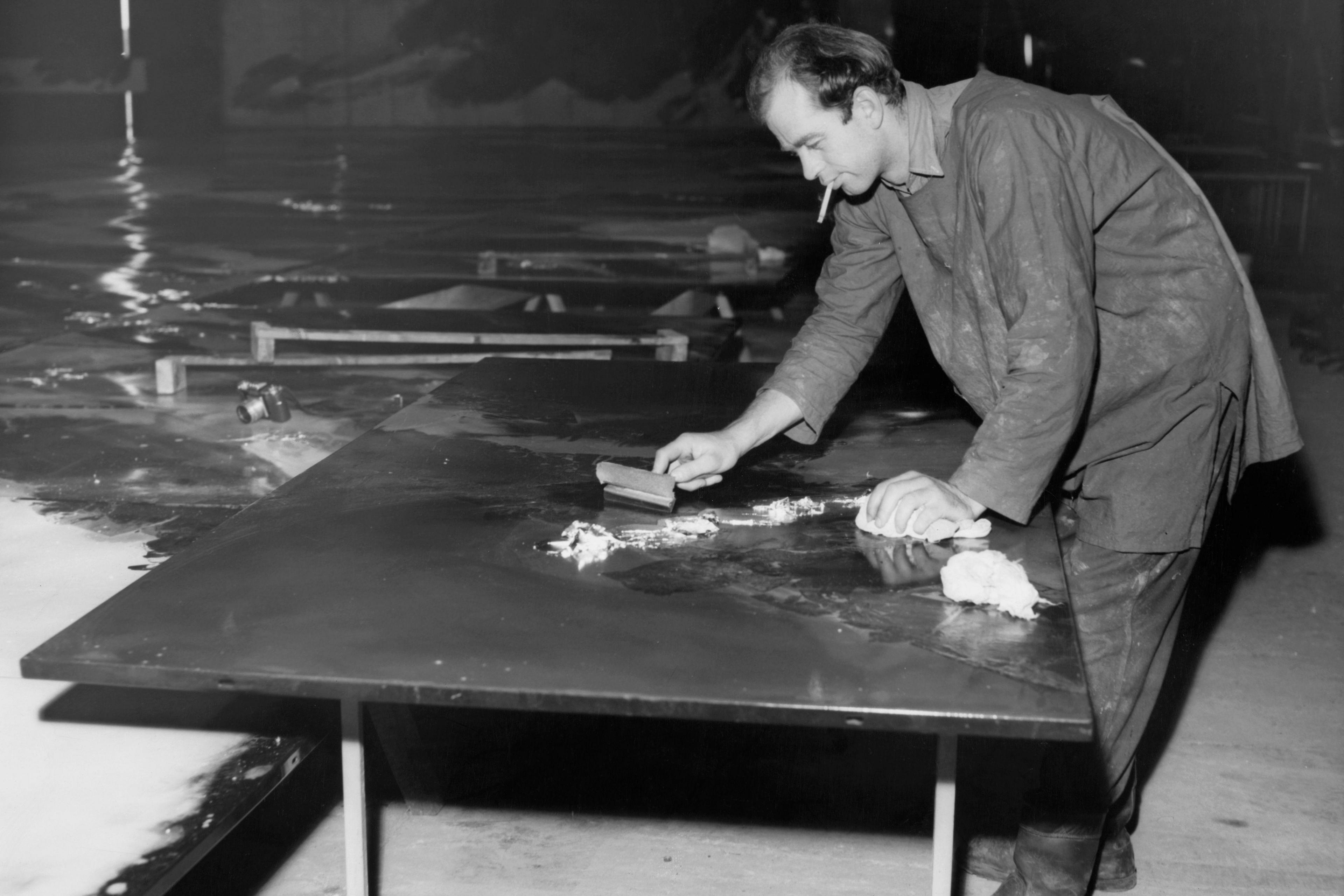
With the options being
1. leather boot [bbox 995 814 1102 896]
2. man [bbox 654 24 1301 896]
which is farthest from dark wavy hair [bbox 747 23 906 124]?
leather boot [bbox 995 814 1102 896]

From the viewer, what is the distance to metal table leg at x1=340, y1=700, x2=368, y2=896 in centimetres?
173

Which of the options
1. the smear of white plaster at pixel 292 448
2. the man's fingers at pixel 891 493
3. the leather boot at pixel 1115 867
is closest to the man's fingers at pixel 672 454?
the man's fingers at pixel 891 493

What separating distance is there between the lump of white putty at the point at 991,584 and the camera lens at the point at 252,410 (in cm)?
279

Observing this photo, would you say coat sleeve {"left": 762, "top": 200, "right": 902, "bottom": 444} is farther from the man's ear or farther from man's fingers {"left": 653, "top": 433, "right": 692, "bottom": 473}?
the man's ear

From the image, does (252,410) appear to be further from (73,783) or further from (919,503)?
(919,503)

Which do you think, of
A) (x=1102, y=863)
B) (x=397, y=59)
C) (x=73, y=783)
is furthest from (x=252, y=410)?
(x=397, y=59)

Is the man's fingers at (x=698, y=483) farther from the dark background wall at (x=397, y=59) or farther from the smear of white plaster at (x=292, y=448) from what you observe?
the dark background wall at (x=397, y=59)

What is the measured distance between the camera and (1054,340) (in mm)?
1567

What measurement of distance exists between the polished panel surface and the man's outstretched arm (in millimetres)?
37

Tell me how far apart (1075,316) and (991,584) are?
36 cm

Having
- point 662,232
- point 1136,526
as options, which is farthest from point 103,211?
point 1136,526

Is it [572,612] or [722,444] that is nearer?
[572,612]

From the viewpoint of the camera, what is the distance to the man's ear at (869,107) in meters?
1.66

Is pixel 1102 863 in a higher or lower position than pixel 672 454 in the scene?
lower
